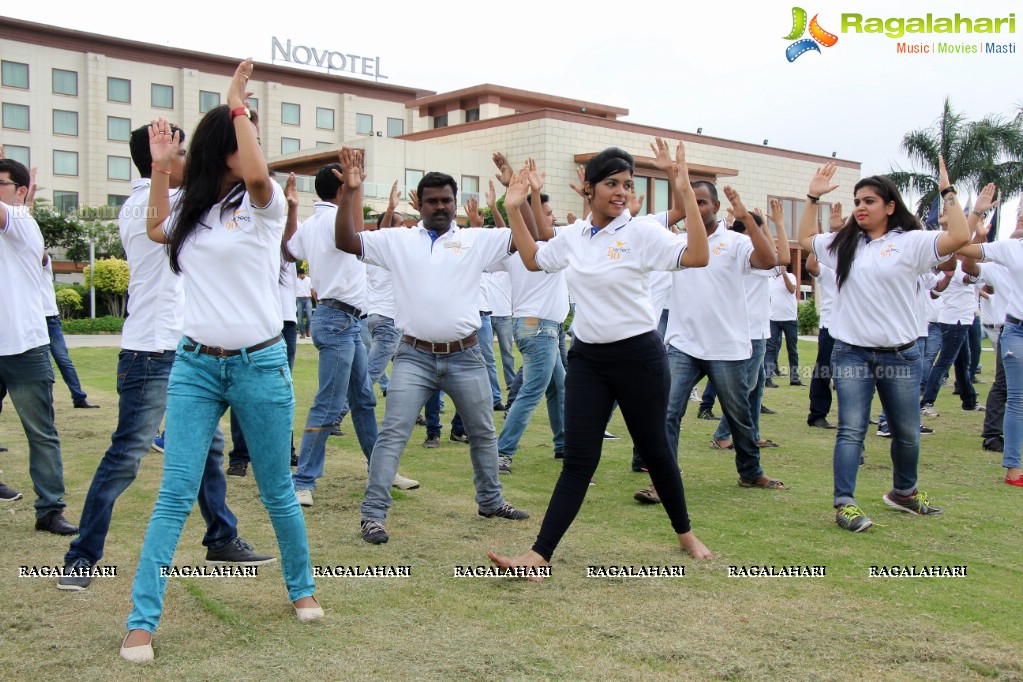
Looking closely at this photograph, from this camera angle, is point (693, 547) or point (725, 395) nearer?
point (693, 547)

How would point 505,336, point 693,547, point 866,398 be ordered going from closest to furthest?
point 693,547, point 866,398, point 505,336

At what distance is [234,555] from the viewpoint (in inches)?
209

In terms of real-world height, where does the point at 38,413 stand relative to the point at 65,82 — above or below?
below

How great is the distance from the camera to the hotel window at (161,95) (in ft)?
208

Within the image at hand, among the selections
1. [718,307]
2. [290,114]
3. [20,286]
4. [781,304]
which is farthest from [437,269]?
[290,114]

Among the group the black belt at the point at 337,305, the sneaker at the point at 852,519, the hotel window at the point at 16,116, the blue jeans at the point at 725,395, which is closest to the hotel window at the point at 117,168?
the hotel window at the point at 16,116

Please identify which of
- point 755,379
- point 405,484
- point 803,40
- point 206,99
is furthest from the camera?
point 206,99

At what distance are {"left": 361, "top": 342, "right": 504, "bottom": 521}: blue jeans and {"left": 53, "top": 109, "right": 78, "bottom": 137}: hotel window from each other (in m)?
64.1

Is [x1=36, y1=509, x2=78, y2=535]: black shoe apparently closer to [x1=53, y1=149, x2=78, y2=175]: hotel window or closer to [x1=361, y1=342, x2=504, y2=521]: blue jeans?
[x1=361, y1=342, x2=504, y2=521]: blue jeans

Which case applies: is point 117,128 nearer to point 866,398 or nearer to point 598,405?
point 866,398

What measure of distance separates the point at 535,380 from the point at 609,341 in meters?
3.03

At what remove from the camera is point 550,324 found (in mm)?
8594

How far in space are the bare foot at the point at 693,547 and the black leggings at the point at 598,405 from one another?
63 cm

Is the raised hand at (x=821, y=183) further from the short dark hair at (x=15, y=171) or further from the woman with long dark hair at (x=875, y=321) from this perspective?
the short dark hair at (x=15, y=171)
